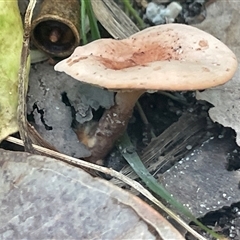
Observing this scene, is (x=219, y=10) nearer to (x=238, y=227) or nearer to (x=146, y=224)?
(x=238, y=227)

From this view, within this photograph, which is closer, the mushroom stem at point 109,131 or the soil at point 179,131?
the soil at point 179,131

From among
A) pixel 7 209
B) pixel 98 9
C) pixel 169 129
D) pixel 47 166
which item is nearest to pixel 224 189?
pixel 169 129

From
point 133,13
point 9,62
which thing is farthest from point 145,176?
point 133,13

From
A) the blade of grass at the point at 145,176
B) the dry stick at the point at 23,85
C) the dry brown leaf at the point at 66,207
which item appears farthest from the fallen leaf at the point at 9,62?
the blade of grass at the point at 145,176

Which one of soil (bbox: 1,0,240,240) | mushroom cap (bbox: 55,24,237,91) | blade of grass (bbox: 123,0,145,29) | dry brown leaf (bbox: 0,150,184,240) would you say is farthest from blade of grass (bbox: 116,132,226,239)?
blade of grass (bbox: 123,0,145,29)

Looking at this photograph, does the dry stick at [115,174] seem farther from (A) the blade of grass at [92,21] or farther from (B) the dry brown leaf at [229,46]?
(A) the blade of grass at [92,21]

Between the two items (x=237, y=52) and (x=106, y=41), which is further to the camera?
(x=237, y=52)
